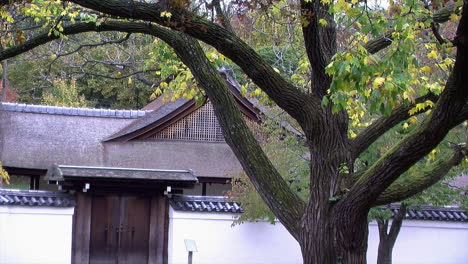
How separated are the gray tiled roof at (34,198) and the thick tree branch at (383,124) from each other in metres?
10.00

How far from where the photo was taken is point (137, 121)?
1938 cm

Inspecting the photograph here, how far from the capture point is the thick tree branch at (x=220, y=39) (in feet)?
19.8

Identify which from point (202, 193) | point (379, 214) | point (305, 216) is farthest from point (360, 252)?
point (202, 193)

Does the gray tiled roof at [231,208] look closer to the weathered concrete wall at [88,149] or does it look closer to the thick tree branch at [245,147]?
the weathered concrete wall at [88,149]

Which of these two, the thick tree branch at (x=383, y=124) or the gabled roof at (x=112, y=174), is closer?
the thick tree branch at (x=383, y=124)

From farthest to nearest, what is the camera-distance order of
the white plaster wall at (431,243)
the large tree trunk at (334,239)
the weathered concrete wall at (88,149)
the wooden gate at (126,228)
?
the weathered concrete wall at (88,149), the white plaster wall at (431,243), the wooden gate at (126,228), the large tree trunk at (334,239)

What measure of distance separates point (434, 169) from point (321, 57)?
153cm

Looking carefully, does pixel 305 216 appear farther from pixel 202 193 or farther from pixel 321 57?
pixel 202 193

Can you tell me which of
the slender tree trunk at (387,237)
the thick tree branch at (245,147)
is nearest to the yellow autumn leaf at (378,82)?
the thick tree branch at (245,147)

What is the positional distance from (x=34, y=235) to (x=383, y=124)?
10.4m

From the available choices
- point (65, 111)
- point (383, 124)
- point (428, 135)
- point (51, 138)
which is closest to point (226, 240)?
point (51, 138)

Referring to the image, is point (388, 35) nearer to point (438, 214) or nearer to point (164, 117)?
point (438, 214)

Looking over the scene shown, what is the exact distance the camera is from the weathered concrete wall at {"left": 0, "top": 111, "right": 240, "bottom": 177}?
1786cm

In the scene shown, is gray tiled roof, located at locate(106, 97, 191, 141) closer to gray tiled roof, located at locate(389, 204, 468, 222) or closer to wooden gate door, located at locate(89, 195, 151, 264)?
wooden gate door, located at locate(89, 195, 151, 264)
